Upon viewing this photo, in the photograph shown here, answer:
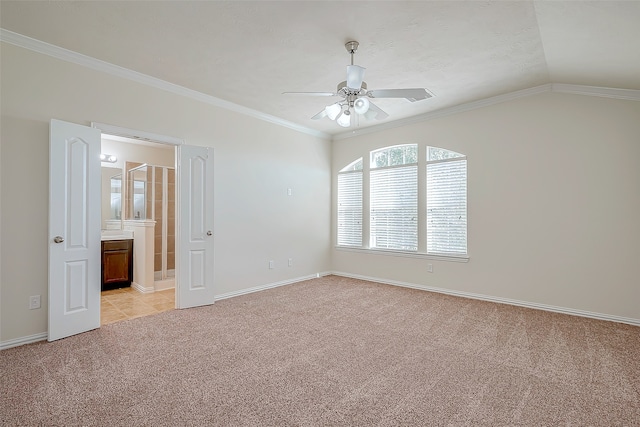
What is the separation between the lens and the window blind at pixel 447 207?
15.5 feet

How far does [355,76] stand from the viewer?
2674 mm

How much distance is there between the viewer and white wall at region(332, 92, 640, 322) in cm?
354

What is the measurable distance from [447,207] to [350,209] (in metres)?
1.86

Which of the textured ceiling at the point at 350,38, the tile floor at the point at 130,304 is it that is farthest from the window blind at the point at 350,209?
the tile floor at the point at 130,304

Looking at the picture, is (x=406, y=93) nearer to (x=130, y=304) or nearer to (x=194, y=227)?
(x=194, y=227)

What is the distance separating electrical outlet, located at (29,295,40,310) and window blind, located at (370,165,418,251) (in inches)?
181

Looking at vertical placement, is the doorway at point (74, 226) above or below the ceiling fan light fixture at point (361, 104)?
below

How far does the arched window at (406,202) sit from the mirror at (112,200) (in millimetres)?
4070

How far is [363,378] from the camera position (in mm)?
2340

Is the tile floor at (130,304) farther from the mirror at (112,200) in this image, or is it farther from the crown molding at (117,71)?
the crown molding at (117,71)

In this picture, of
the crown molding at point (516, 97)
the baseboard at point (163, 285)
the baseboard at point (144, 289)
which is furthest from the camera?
the baseboard at point (163, 285)

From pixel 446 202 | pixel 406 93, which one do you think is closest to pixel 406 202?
pixel 446 202

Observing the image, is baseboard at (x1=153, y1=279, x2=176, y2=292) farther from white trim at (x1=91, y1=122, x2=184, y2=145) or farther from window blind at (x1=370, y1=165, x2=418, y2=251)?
window blind at (x1=370, y1=165, x2=418, y2=251)

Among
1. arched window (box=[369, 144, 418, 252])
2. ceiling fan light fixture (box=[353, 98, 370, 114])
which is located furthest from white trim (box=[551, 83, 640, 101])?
ceiling fan light fixture (box=[353, 98, 370, 114])
